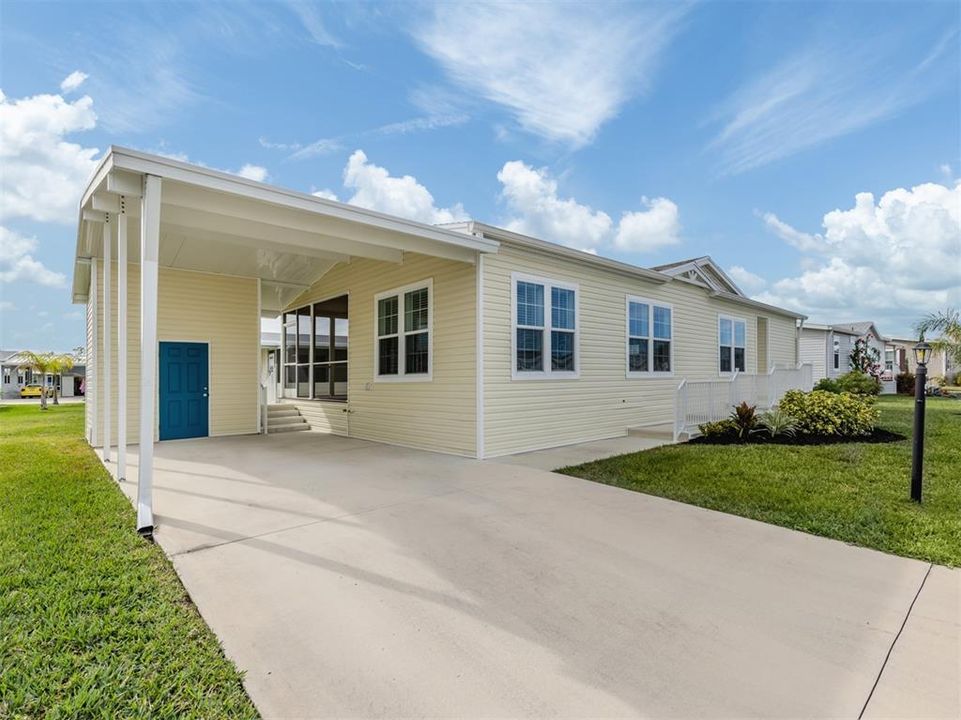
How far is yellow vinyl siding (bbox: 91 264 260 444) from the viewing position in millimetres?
8852

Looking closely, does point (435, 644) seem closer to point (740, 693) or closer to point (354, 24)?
point (740, 693)

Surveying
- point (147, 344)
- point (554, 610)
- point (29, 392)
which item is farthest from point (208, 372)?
point (29, 392)

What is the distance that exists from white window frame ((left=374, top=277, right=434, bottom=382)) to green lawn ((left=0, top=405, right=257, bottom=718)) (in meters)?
4.67

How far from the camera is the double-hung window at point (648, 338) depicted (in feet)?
33.2

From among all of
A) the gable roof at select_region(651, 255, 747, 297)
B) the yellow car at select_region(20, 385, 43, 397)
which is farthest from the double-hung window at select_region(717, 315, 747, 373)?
the yellow car at select_region(20, 385, 43, 397)

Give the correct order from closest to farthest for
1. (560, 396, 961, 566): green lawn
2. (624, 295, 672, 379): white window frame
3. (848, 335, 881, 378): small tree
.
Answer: (560, 396, 961, 566): green lawn
(624, 295, 672, 379): white window frame
(848, 335, 881, 378): small tree

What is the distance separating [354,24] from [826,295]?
83.5ft

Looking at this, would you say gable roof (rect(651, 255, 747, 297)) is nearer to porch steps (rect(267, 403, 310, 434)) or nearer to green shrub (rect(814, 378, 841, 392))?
green shrub (rect(814, 378, 841, 392))

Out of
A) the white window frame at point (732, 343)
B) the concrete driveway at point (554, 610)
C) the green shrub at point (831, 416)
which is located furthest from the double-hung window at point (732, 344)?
the concrete driveway at point (554, 610)

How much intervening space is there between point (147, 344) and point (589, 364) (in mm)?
6982

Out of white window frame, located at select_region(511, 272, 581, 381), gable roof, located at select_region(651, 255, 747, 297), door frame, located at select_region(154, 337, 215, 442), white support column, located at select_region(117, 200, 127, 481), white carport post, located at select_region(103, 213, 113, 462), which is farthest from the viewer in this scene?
gable roof, located at select_region(651, 255, 747, 297)

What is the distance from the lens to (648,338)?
1049 cm

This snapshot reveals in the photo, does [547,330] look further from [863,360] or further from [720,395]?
[863,360]

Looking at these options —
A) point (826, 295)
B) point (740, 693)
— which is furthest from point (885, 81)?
point (826, 295)
